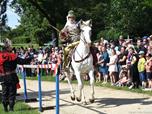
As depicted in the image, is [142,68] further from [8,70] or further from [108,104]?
[8,70]

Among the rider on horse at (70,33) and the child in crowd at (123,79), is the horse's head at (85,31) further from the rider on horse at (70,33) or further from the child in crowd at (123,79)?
the child in crowd at (123,79)

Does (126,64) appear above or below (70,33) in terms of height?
below

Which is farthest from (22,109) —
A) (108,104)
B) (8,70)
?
(108,104)

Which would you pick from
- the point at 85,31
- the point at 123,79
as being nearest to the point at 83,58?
the point at 85,31

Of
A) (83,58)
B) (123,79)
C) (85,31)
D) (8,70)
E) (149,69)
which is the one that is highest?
(85,31)

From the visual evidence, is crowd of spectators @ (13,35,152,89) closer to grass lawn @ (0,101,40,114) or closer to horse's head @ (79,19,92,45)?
horse's head @ (79,19,92,45)

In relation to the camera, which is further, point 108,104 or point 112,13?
point 112,13

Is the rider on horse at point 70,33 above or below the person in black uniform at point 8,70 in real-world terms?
above

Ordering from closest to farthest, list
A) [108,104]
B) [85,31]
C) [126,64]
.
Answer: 1. [85,31]
2. [108,104]
3. [126,64]

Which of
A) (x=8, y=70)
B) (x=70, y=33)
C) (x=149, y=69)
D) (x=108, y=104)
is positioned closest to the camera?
(x=8, y=70)

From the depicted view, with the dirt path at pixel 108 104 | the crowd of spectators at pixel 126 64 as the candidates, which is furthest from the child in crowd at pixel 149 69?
the dirt path at pixel 108 104

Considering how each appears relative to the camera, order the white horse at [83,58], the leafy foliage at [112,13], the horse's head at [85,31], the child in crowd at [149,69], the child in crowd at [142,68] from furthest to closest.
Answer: the leafy foliage at [112,13]
the child in crowd at [142,68]
the child in crowd at [149,69]
the white horse at [83,58]
the horse's head at [85,31]

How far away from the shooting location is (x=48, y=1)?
170 feet

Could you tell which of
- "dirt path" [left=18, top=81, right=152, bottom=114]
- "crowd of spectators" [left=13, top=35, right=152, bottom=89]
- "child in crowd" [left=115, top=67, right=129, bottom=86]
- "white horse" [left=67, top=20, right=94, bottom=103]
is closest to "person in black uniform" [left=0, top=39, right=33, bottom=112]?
"dirt path" [left=18, top=81, right=152, bottom=114]
